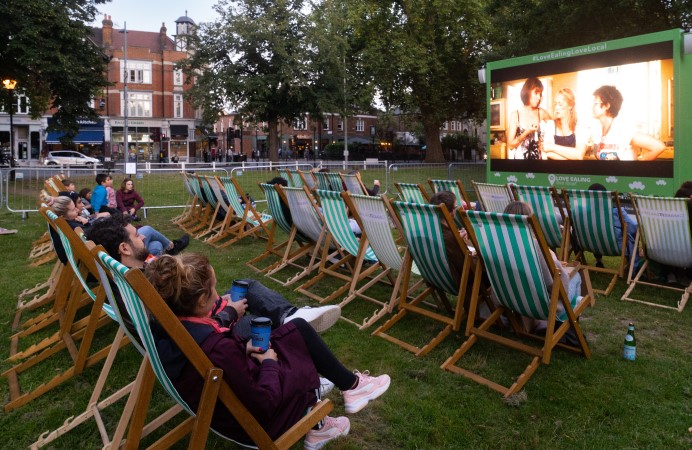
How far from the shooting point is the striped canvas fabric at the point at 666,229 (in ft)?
15.9

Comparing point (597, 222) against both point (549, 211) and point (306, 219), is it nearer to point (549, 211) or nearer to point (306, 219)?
point (549, 211)

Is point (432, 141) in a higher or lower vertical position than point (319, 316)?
higher

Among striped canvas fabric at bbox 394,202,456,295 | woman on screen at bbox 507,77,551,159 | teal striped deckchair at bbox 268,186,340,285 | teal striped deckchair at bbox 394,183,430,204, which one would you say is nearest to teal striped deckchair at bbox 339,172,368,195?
teal striped deckchair at bbox 394,183,430,204

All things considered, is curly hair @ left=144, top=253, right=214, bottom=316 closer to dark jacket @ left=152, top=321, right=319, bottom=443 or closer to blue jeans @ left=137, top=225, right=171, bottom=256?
dark jacket @ left=152, top=321, right=319, bottom=443

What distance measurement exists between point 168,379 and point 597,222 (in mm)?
4853

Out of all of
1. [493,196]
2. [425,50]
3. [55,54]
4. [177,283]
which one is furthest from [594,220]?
[425,50]

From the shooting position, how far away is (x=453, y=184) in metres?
7.34

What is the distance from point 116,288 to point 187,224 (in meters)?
8.57

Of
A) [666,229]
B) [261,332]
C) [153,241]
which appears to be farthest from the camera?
[153,241]

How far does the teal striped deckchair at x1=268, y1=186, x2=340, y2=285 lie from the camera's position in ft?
19.0

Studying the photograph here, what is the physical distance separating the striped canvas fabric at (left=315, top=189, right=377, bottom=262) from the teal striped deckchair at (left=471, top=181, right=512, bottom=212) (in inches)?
98.1

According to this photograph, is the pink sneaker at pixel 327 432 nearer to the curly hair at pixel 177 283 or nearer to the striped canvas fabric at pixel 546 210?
the curly hair at pixel 177 283

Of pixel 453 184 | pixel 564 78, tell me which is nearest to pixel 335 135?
pixel 564 78

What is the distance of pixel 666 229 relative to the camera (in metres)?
5.00
